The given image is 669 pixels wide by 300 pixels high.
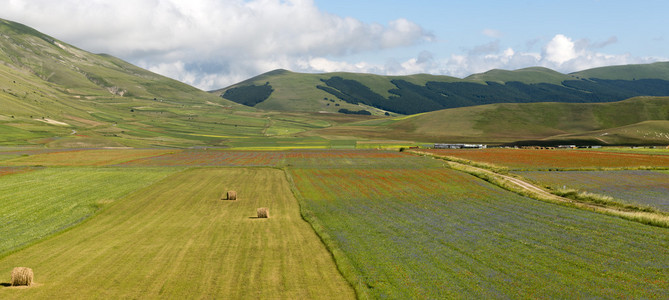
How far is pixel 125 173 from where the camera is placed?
221 ft

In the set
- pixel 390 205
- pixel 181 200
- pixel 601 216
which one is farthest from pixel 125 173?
pixel 601 216

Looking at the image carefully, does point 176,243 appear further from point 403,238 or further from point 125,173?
point 125,173

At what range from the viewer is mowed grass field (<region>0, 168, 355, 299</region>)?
18.8 metres

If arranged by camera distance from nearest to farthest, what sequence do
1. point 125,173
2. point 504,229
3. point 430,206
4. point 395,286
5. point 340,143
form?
point 395,286
point 504,229
point 430,206
point 125,173
point 340,143

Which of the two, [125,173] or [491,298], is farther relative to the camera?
[125,173]

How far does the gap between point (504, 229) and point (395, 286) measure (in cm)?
1495

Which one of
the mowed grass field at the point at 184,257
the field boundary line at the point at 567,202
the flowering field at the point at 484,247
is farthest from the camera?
the field boundary line at the point at 567,202

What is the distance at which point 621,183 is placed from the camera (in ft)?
187

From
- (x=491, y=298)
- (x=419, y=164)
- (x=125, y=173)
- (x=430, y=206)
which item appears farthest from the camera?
(x=419, y=164)

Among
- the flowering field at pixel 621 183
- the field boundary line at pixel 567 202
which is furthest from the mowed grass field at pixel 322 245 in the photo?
the flowering field at pixel 621 183

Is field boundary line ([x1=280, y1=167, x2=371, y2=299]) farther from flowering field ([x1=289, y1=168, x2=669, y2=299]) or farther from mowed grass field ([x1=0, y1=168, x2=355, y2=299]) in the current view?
mowed grass field ([x1=0, y1=168, x2=355, y2=299])

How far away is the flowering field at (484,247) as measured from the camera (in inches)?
752

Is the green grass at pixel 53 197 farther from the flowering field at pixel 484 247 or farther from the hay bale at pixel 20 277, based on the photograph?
the flowering field at pixel 484 247

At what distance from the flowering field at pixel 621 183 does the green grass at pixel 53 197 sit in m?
51.1
